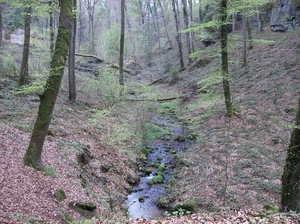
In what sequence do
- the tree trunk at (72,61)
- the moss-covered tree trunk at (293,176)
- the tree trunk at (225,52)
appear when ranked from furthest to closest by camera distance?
the tree trunk at (72,61) < the tree trunk at (225,52) < the moss-covered tree trunk at (293,176)

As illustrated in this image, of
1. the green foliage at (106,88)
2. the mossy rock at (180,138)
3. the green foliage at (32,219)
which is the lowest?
the mossy rock at (180,138)

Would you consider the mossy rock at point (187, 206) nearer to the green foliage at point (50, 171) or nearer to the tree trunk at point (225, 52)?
the green foliage at point (50, 171)

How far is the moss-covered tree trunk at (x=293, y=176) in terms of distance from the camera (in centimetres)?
576

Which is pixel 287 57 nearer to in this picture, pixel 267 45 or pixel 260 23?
pixel 267 45

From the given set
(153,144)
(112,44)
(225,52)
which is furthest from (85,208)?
(112,44)

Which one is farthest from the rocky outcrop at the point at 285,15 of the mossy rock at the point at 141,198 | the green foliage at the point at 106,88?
the mossy rock at the point at 141,198

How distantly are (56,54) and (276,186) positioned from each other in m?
8.40

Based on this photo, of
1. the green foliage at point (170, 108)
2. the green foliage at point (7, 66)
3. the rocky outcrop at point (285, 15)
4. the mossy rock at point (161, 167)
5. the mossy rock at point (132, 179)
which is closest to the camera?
the mossy rock at point (132, 179)

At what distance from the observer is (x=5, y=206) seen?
5.38 m

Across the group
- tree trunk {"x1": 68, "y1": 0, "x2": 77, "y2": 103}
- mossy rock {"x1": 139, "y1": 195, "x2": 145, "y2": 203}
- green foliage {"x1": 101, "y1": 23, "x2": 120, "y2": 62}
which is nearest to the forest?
mossy rock {"x1": 139, "y1": 195, "x2": 145, "y2": 203}

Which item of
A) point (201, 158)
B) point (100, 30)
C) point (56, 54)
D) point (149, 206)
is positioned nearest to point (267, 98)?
point (201, 158)

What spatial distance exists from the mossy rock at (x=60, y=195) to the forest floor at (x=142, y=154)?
0.11 meters

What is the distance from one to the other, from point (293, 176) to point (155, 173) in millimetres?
6354

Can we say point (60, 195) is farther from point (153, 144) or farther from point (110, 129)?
point (153, 144)
